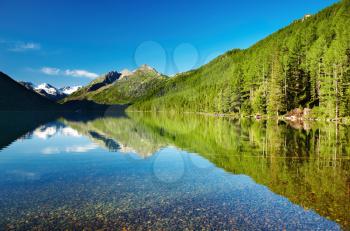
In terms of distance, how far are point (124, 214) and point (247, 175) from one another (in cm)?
1263

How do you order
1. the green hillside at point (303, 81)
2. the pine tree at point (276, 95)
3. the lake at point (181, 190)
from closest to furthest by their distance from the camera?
the lake at point (181, 190) → the green hillside at point (303, 81) → the pine tree at point (276, 95)

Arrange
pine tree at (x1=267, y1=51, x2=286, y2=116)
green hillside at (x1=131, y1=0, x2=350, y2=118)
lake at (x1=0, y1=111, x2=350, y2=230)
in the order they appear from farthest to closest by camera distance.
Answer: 1. pine tree at (x1=267, y1=51, x2=286, y2=116)
2. green hillside at (x1=131, y1=0, x2=350, y2=118)
3. lake at (x1=0, y1=111, x2=350, y2=230)

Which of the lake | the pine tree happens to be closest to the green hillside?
the pine tree

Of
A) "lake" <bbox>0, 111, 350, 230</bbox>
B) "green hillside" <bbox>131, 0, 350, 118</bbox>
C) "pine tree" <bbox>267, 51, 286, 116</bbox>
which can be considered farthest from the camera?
"pine tree" <bbox>267, 51, 286, 116</bbox>

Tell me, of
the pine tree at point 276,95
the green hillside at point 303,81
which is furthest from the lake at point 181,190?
the pine tree at point 276,95

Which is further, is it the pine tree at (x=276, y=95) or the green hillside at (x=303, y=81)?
the pine tree at (x=276, y=95)

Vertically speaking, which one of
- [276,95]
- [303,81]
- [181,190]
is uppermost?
[303,81]

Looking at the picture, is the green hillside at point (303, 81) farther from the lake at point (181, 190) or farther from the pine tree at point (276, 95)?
the lake at point (181, 190)

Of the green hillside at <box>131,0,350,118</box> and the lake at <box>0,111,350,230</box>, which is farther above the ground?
the green hillside at <box>131,0,350,118</box>

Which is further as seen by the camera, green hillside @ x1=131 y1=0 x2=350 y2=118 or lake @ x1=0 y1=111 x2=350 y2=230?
green hillside @ x1=131 y1=0 x2=350 y2=118

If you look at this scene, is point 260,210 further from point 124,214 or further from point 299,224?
point 124,214

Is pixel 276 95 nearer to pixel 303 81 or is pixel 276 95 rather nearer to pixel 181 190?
pixel 303 81

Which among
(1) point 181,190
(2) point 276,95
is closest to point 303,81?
(2) point 276,95

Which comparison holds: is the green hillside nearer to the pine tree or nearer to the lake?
the pine tree
